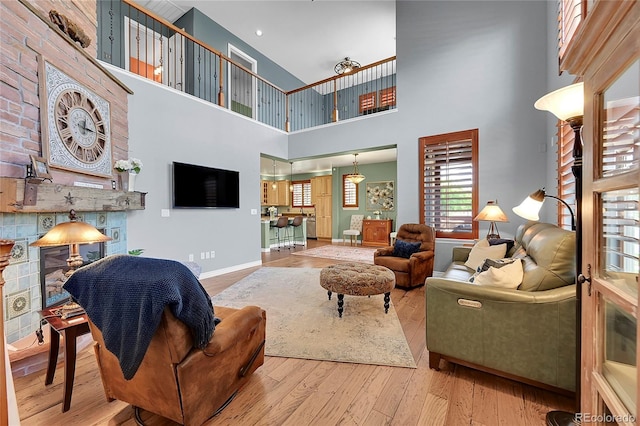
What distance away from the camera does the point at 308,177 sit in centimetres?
1053

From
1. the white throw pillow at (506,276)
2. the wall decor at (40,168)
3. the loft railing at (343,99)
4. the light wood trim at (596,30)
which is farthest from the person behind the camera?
the loft railing at (343,99)

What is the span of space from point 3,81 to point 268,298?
314 centimetres

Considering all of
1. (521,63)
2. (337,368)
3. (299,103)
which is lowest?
(337,368)

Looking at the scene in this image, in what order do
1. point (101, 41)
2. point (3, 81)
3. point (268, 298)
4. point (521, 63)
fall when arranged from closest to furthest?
point (3, 81) → point (268, 298) → point (521, 63) → point (101, 41)

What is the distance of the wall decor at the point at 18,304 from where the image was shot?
6.66 feet

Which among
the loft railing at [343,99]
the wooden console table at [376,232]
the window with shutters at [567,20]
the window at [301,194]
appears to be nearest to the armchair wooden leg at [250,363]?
the window with shutters at [567,20]

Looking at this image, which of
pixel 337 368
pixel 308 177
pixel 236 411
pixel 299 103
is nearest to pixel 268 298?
Result: pixel 337 368

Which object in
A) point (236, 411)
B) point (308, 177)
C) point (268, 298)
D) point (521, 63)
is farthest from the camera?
point (308, 177)

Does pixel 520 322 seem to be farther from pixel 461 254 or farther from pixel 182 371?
pixel 461 254

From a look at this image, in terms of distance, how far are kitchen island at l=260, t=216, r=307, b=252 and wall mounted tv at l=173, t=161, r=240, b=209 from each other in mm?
2382

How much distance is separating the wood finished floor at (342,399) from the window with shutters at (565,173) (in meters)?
2.15

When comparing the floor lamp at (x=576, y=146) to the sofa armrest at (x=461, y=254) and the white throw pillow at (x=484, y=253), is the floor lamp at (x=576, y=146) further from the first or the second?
the sofa armrest at (x=461, y=254)

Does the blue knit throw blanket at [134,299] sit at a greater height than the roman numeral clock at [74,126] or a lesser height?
lesser

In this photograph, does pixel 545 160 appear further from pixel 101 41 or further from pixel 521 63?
pixel 101 41
